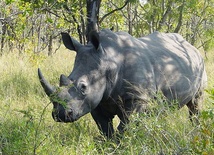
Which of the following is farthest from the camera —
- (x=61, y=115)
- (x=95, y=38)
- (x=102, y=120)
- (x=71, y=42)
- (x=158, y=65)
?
(x=158, y=65)

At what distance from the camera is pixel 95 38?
4848 millimetres

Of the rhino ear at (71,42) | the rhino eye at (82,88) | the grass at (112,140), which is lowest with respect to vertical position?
the grass at (112,140)

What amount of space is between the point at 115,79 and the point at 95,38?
50 centimetres

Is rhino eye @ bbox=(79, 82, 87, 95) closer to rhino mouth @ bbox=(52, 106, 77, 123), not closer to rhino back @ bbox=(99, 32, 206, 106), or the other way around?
rhino mouth @ bbox=(52, 106, 77, 123)

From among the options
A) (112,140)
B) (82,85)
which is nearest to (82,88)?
(82,85)

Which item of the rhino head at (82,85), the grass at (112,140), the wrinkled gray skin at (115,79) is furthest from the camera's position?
the wrinkled gray skin at (115,79)

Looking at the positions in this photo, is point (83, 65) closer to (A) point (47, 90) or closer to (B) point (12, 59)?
(A) point (47, 90)

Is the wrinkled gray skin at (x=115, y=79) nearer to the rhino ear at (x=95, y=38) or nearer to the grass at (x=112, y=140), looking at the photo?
the rhino ear at (x=95, y=38)

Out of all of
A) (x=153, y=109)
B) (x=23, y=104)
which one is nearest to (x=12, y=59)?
(x=23, y=104)

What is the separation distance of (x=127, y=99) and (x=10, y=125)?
4.26 ft

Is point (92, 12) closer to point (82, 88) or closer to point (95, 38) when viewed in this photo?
point (95, 38)

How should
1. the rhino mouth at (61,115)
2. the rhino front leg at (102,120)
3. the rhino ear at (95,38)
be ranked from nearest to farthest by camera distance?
the rhino mouth at (61,115), the rhino ear at (95,38), the rhino front leg at (102,120)

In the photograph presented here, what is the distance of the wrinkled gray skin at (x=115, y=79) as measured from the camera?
15.1 feet

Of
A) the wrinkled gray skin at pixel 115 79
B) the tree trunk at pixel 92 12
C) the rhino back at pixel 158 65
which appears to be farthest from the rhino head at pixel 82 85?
the tree trunk at pixel 92 12
